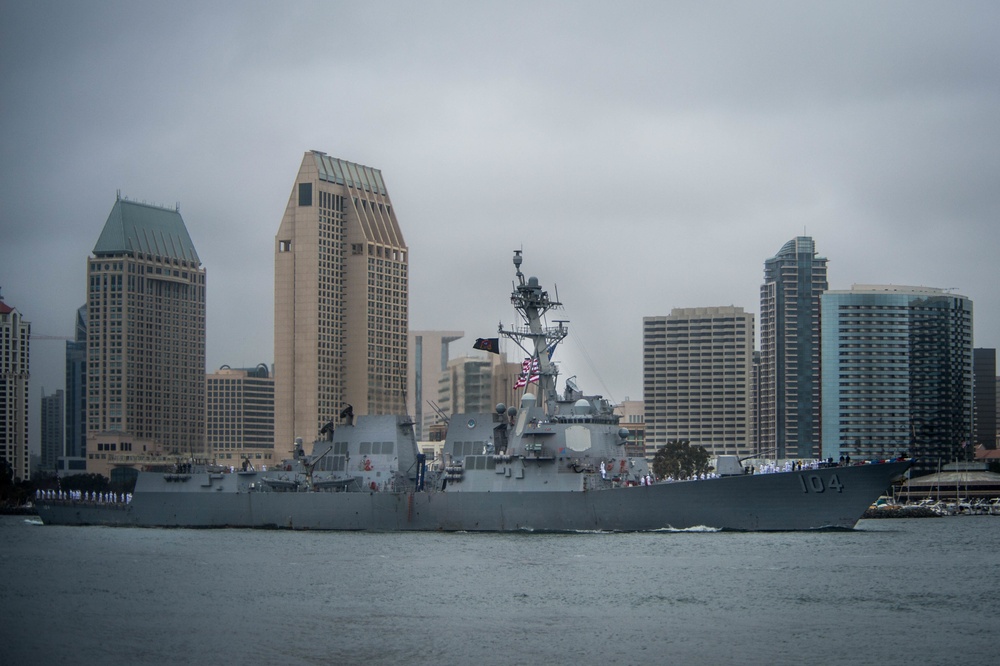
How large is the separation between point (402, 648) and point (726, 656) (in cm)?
651

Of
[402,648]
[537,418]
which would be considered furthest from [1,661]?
[537,418]

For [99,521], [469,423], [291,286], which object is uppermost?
[291,286]

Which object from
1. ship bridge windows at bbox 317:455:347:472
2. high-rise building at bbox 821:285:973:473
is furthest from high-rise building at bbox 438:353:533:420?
high-rise building at bbox 821:285:973:473

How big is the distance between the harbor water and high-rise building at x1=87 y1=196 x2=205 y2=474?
49.9 m

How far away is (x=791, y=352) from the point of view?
128 m

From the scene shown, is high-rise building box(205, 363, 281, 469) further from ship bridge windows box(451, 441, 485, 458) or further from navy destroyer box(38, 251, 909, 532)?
ship bridge windows box(451, 441, 485, 458)

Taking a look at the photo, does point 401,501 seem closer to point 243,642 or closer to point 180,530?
point 180,530

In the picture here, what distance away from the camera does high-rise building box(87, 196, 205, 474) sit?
9756cm

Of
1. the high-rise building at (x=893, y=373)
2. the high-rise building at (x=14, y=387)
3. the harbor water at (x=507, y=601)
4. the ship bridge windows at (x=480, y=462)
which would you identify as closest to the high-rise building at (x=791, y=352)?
the high-rise building at (x=893, y=373)

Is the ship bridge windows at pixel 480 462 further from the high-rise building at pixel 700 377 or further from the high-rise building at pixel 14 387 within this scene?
the high-rise building at pixel 700 377

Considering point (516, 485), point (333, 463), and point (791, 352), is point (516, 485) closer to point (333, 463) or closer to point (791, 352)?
point (333, 463)

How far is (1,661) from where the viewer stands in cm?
2533

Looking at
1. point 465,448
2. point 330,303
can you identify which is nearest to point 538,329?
point 465,448

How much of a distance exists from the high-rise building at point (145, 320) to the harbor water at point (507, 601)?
4994cm
